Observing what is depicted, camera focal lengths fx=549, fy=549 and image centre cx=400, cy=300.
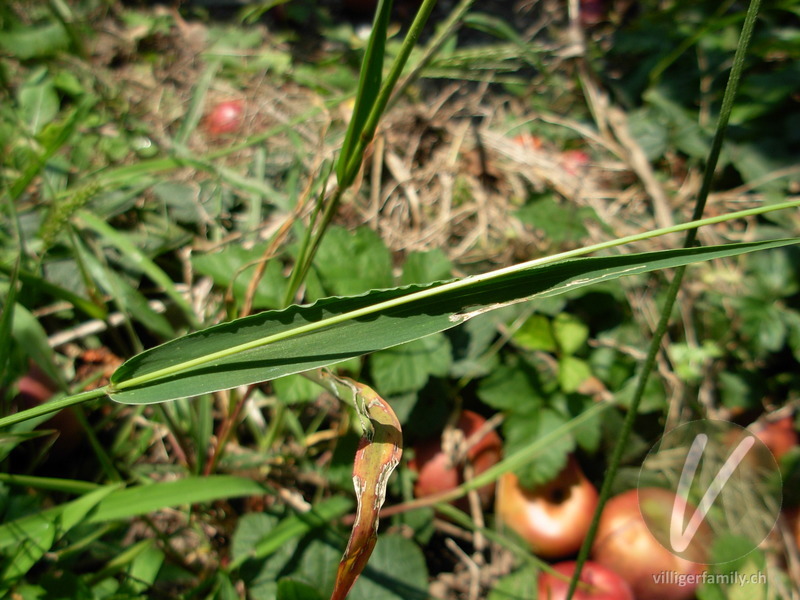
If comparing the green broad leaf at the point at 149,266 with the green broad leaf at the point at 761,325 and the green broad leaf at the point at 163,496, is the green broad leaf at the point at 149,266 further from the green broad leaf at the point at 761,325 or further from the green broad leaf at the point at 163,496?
the green broad leaf at the point at 761,325

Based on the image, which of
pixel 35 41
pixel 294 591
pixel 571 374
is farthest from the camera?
pixel 35 41

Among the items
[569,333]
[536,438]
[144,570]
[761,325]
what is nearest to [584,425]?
[536,438]

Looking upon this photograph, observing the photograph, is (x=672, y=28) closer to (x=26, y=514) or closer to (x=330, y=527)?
(x=330, y=527)

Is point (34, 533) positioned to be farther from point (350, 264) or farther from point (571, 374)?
point (571, 374)

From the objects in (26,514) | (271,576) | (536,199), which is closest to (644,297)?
(536,199)

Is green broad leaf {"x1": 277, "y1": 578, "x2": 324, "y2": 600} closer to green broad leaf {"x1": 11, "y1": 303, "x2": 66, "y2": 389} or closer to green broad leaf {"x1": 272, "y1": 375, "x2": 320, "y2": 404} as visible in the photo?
green broad leaf {"x1": 272, "y1": 375, "x2": 320, "y2": 404}

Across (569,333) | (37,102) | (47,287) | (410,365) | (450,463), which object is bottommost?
(450,463)
